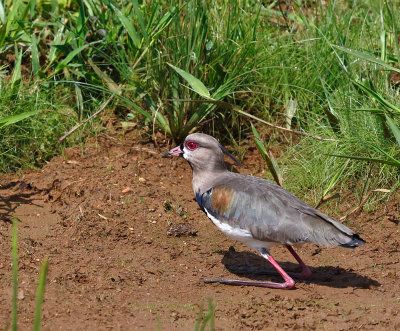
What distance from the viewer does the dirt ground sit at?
4223mm

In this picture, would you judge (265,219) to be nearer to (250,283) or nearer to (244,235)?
(244,235)

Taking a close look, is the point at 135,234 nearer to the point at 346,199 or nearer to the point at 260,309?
the point at 260,309

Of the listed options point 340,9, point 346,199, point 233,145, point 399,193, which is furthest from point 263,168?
point 340,9

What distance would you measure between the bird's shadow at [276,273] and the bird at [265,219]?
169mm

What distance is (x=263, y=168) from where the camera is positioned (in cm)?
643

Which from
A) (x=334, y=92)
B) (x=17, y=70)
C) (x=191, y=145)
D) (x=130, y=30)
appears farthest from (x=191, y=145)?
(x=17, y=70)

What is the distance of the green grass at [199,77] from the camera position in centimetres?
593

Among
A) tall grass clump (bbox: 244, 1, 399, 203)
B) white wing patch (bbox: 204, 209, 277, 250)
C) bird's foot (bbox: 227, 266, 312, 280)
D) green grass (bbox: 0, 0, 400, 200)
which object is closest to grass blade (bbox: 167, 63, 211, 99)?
green grass (bbox: 0, 0, 400, 200)

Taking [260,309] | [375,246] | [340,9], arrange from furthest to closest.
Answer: [340,9] → [375,246] → [260,309]

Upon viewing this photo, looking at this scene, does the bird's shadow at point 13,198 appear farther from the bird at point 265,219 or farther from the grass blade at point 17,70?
the bird at point 265,219

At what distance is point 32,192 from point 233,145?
201 cm

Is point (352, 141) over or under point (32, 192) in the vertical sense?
over

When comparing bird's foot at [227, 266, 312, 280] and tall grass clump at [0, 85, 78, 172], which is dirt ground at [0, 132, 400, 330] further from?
tall grass clump at [0, 85, 78, 172]

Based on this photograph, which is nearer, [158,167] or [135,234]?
[135,234]
